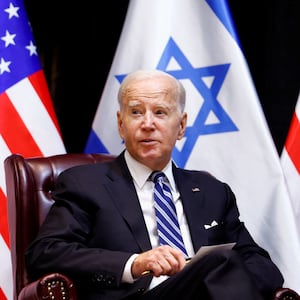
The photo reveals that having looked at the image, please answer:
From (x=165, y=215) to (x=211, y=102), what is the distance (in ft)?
3.06

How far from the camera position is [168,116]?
264 centimetres

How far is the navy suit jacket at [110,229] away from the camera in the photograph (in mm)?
2254

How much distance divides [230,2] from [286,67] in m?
0.53

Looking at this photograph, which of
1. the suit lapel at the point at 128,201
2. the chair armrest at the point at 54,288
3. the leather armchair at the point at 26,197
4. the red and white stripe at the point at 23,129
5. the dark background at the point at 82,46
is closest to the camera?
the chair armrest at the point at 54,288

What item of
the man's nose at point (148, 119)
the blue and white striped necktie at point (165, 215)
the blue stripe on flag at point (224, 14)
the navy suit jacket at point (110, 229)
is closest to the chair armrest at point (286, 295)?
the navy suit jacket at point (110, 229)

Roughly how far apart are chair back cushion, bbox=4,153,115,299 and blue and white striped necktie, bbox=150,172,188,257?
44 centimetres

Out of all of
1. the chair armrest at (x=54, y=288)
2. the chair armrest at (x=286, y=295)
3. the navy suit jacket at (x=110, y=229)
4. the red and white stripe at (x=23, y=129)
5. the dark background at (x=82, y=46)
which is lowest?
the chair armrest at (x=286, y=295)

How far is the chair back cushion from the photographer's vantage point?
2.57m

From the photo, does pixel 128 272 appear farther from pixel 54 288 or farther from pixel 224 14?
pixel 224 14

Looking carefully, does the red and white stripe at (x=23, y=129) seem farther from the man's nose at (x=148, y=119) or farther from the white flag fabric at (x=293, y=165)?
the white flag fabric at (x=293, y=165)

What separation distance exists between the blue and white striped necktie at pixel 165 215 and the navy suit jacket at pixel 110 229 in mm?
53

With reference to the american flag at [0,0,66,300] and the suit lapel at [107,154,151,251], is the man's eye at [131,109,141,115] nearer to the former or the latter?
the suit lapel at [107,154,151,251]

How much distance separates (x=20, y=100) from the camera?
315 cm

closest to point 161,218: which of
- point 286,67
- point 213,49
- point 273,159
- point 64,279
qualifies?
point 64,279
